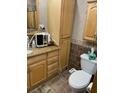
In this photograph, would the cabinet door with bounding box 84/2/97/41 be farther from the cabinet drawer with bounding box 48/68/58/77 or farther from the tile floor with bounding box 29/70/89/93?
the tile floor with bounding box 29/70/89/93

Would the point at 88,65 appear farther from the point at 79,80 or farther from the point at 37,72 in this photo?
the point at 37,72

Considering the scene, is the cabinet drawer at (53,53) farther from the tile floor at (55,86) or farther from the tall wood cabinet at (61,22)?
the tile floor at (55,86)

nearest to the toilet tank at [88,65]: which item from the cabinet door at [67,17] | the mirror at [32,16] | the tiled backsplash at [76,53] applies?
the tiled backsplash at [76,53]

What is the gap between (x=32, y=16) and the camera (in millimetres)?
2568

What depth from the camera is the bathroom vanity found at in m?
2.16

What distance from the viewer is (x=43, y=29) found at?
274 centimetres

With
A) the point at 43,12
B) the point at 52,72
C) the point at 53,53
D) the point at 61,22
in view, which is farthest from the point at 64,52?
the point at 43,12

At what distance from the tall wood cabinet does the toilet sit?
614 millimetres

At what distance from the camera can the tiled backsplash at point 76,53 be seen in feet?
9.17

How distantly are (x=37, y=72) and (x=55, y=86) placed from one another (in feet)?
1.71

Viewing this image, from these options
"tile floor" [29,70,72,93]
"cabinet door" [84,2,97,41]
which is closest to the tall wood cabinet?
"tile floor" [29,70,72,93]
